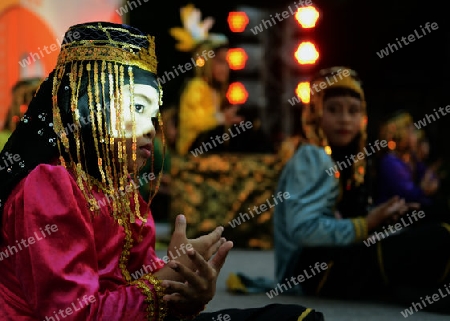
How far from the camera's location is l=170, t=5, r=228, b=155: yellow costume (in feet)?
21.6

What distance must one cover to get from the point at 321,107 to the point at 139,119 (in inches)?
79.6

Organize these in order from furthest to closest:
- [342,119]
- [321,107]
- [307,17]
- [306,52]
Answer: [306,52], [307,17], [321,107], [342,119]

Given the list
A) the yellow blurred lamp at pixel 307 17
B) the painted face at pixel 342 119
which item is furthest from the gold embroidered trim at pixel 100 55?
the yellow blurred lamp at pixel 307 17

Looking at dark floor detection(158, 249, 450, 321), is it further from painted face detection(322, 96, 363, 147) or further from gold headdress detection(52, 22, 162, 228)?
gold headdress detection(52, 22, 162, 228)

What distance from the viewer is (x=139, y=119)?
1.69 metres

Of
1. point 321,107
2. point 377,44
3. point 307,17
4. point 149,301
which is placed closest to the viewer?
point 149,301

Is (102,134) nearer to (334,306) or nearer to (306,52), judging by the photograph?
(334,306)

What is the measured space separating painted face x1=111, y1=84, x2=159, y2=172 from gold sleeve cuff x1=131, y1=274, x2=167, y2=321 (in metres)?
0.31

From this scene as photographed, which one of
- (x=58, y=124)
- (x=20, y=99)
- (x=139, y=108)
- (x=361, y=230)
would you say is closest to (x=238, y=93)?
(x=20, y=99)

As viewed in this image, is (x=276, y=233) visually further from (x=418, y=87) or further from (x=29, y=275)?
(x=418, y=87)

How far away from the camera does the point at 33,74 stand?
5.64 meters

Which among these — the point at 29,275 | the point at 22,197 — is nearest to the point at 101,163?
the point at 22,197

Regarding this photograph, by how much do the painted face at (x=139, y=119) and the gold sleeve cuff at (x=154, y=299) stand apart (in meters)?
0.31

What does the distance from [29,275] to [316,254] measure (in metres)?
2.14
